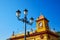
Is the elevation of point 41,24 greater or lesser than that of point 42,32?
greater

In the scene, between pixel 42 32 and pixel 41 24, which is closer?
pixel 42 32

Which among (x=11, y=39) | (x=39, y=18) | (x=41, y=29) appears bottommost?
(x=11, y=39)

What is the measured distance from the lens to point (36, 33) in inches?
1123

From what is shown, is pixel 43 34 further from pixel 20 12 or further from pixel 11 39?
pixel 20 12

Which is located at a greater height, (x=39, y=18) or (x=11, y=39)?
(x=39, y=18)

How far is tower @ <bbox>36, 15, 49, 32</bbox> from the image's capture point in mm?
28436

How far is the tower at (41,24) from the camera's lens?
28.4 meters

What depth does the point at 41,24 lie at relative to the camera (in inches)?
1139

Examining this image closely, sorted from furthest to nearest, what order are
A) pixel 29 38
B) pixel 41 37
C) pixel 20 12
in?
pixel 29 38
pixel 41 37
pixel 20 12

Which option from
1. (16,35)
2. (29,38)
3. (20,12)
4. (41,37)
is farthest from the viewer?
(16,35)

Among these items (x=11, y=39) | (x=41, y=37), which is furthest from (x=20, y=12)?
(x=11, y=39)

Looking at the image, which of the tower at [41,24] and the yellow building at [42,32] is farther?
the tower at [41,24]

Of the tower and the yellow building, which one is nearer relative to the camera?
the yellow building

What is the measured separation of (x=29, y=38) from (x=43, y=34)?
339 centimetres
